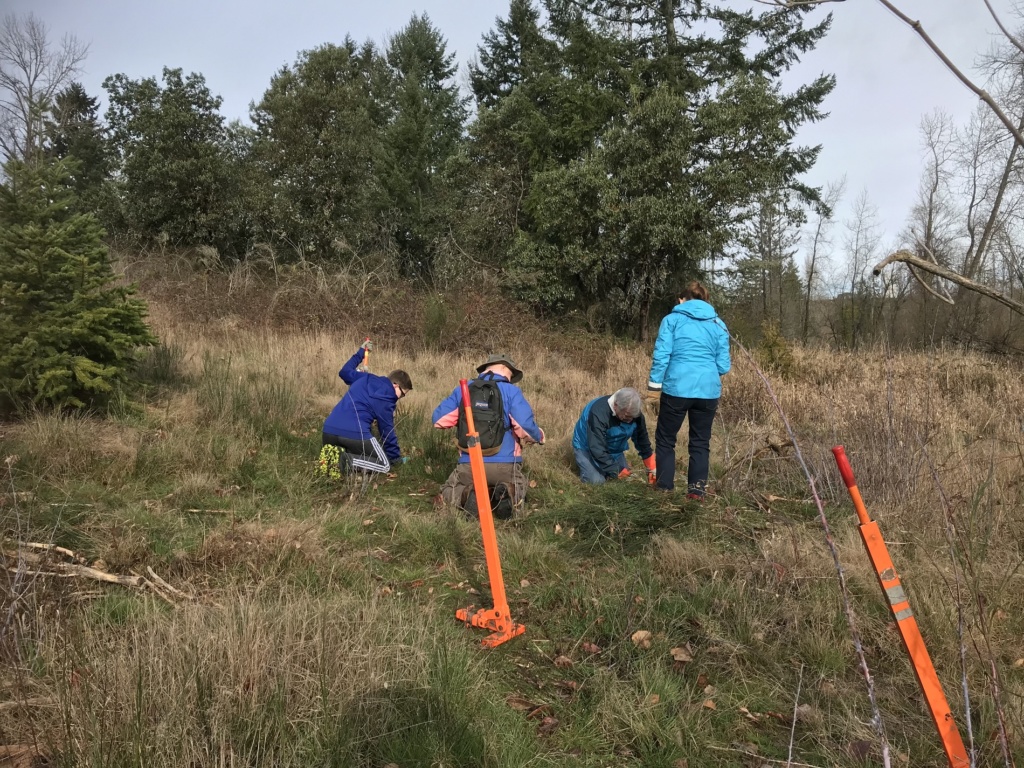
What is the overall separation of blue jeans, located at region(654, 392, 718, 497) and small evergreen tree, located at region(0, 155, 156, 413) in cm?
505

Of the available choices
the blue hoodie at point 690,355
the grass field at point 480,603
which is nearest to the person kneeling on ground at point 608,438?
the grass field at point 480,603

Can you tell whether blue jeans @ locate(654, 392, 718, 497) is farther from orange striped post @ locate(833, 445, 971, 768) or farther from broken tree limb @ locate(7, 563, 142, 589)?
broken tree limb @ locate(7, 563, 142, 589)

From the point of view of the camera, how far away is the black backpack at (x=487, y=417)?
5.08 metres

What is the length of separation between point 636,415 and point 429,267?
1733 centimetres

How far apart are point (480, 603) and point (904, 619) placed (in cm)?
237

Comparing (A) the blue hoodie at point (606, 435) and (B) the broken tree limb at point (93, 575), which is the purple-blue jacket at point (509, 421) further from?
(B) the broken tree limb at point (93, 575)

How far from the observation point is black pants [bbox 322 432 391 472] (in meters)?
5.69

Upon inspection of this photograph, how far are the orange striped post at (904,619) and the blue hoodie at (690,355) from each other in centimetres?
351

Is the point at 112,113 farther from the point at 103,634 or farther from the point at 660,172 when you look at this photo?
the point at 103,634

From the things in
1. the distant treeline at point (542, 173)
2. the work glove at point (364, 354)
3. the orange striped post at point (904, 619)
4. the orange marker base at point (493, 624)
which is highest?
the distant treeline at point (542, 173)

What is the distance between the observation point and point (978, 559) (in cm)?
333

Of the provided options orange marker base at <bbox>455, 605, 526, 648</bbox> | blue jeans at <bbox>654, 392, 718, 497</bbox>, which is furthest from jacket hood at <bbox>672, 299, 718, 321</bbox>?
orange marker base at <bbox>455, 605, 526, 648</bbox>

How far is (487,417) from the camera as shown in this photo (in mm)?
5117

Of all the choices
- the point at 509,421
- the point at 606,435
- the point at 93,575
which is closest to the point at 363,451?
the point at 509,421
